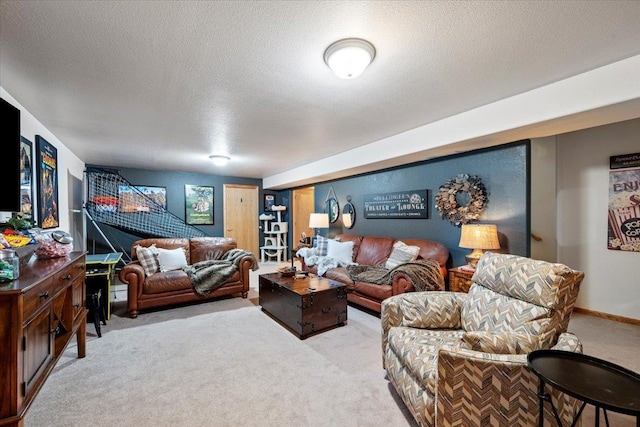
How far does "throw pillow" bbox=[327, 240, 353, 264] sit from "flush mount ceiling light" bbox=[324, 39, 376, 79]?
10.9 feet

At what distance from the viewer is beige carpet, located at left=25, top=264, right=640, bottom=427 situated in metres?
1.72

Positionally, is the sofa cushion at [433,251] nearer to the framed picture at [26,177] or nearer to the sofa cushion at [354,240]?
the sofa cushion at [354,240]

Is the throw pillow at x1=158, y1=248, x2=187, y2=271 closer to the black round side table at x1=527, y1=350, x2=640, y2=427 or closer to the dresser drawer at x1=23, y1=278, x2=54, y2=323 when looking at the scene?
the dresser drawer at x1=23, y1=278, x2=54, y2=323

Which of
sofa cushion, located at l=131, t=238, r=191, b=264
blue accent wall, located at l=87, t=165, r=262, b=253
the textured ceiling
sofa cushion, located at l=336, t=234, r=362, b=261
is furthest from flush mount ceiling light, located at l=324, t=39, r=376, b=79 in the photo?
blue accent wall, located at l=87, t=165, r=262, b=253

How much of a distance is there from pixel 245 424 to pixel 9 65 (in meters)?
2.87

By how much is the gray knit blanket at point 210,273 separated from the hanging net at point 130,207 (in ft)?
6.83

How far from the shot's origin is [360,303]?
362cm

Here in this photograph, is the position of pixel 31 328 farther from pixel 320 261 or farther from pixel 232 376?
pixel 320 261

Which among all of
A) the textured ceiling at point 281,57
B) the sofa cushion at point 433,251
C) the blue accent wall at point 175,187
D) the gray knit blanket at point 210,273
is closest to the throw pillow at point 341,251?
the sofa cushion at point 433,251

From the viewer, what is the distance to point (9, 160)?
1835 millimetres

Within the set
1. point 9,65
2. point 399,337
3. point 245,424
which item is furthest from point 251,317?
point 9,65

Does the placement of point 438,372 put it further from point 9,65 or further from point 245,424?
point 9,65

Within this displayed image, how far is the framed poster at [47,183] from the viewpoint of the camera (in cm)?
282

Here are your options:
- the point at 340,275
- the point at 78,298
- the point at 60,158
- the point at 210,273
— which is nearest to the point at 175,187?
the point at 60,158
